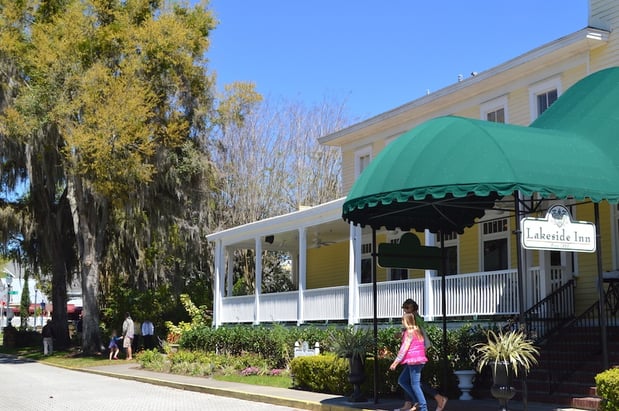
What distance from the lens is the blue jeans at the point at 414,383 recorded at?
11.3 metres

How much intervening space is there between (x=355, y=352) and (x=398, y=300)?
6137mm

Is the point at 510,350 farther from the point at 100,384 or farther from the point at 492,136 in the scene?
the point at 100,384

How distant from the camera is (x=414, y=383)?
37.3 ft

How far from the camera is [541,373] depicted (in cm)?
1370

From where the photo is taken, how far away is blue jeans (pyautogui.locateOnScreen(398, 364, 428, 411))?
11.3 metres

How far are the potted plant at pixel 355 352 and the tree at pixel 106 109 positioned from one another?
16.6m

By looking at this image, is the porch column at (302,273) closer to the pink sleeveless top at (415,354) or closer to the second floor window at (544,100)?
the second floor window at (544,100)

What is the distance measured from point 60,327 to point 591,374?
3116 centimetres

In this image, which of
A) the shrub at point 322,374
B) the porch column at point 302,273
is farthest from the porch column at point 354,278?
the shrub at point 322,374

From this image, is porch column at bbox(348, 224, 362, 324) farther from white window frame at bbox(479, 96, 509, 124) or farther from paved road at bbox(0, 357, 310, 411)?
paved road at bbox(0, 357, 310, 411)

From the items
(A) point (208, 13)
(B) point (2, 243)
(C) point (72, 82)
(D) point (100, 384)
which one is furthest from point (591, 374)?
(B) point (2, 243)

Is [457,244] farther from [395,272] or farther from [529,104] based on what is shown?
[529,104]

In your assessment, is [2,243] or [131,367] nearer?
[131,367]

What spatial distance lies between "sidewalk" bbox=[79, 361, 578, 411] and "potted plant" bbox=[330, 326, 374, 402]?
31cm
